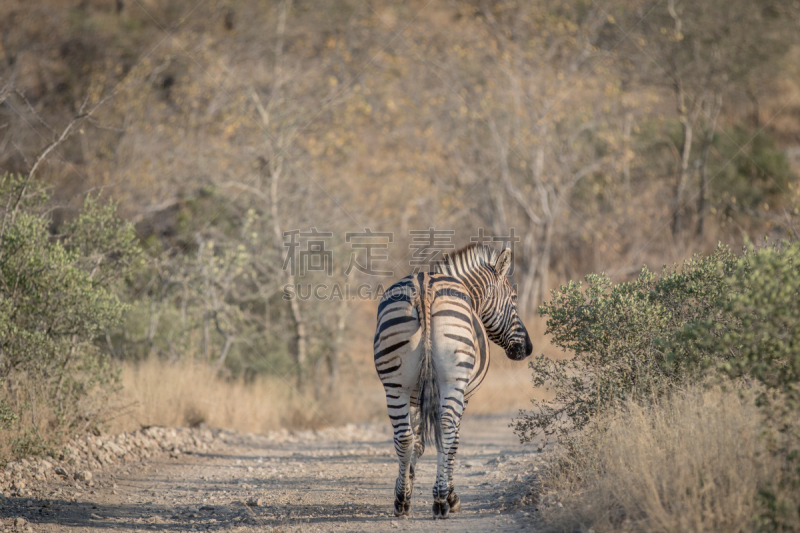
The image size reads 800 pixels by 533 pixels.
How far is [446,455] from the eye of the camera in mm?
4691

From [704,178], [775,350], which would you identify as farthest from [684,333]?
[704,178]

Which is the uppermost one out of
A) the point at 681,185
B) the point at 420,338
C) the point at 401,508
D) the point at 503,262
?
the point at 681,185

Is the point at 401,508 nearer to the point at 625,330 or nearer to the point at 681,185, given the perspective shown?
the point at 625,330

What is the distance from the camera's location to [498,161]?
17.1m

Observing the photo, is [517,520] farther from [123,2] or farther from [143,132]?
[123,2]

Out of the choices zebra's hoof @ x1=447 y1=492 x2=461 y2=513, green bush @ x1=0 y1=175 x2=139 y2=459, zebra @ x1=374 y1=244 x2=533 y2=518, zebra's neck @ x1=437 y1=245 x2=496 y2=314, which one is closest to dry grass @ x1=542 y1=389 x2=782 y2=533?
zebra's hoof @ x1=447 y1=492 x2=461 y2=513

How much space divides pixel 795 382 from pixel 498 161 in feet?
45.3

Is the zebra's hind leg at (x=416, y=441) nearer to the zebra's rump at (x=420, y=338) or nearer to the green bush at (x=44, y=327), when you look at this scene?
the zebra's rump at (x=420, y=338)

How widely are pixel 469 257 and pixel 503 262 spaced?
0.41 metres

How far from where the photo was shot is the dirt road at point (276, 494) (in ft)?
15.3

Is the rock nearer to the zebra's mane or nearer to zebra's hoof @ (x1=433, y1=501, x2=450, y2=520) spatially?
zebra's hoof @ (x1=433, y1=501, x2=450, y2=520)

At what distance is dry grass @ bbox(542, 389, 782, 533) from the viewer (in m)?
3.50

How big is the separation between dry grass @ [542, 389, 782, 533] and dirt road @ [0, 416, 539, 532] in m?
0.53

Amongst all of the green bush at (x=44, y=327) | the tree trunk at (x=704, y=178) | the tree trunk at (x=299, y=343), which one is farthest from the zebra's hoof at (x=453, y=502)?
the tree trunk at (x=704, y=178)
